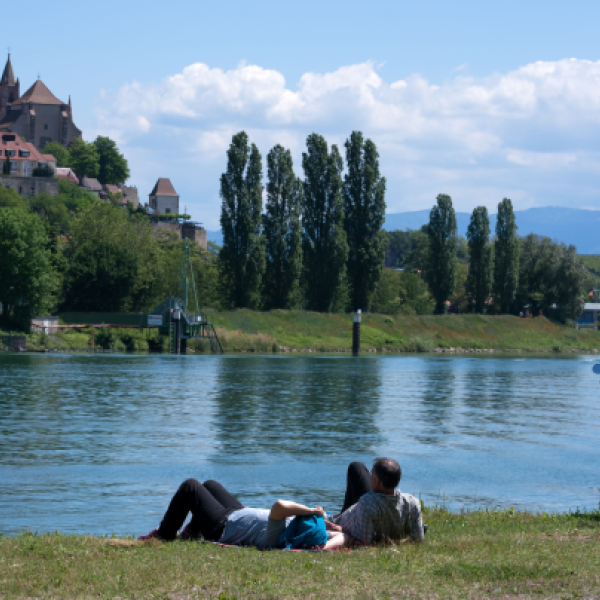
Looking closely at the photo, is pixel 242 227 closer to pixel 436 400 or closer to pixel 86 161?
pixel 436 400

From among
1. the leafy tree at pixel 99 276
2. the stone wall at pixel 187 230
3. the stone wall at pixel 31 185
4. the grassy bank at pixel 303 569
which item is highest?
the stone wall at pixel 31 185

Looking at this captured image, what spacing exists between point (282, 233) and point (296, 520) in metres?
70.4

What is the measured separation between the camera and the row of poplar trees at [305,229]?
7781 cm

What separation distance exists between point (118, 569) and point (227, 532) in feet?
5.21

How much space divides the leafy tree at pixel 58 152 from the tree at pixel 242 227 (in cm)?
11884

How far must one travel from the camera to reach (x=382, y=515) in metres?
9.37

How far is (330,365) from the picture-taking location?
193 ft

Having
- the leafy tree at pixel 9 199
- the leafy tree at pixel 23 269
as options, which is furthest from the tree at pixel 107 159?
the leafy tree at pixel 23 269

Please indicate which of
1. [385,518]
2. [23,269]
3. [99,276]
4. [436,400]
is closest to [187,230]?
[99,276]

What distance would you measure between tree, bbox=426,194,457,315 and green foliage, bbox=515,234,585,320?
15059 mm

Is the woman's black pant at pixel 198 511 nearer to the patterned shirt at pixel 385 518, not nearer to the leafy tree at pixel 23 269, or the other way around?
the patterned shirt at pixel 385 518

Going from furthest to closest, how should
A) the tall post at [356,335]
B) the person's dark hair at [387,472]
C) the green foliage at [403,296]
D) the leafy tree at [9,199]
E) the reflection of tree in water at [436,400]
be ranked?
1. the leafy tree at [9,199]
2. the green foliage at [403,296]
3. the tall post at [356,335]
4. the reflection of tree in water at [436,400]
5. the person's dark hair at [387,472]

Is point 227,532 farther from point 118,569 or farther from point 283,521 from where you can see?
point 118,569

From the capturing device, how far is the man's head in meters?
9.21
